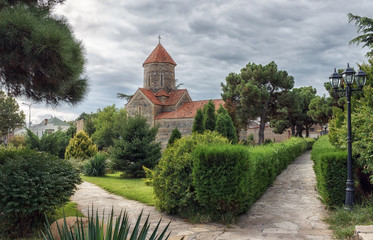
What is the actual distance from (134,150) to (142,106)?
81.4 ft

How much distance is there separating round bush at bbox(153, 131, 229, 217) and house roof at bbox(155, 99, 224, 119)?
29.2 m

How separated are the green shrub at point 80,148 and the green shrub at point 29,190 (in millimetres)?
14648

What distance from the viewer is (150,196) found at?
31.1ft

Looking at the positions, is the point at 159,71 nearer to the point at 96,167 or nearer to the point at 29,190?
the point at 96,167

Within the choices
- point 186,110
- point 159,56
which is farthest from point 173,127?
point 159,56

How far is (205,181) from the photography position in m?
6.60

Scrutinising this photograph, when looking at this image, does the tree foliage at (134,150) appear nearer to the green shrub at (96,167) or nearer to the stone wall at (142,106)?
the green shrub at (96,167)

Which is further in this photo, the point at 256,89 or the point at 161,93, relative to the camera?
the point at 161,93

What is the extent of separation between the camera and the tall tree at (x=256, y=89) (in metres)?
31.2

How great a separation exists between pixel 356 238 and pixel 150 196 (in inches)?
235

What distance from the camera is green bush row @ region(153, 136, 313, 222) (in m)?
6.54

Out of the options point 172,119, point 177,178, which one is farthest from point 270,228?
point 172,119

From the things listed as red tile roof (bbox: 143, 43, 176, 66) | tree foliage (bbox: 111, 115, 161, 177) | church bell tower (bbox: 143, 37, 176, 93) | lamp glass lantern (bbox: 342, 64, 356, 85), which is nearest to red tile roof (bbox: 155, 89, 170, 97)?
church bell tower (bbox: 143, 37, 176, 93)

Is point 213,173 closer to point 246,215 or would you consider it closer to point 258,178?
point 246,215
